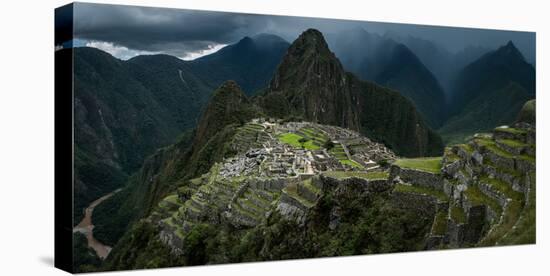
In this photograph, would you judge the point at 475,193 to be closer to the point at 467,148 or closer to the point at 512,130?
the point at 467,148

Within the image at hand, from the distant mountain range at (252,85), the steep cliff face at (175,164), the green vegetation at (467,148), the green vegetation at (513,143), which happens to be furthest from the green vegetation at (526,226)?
the steep cliff face at (175,164)

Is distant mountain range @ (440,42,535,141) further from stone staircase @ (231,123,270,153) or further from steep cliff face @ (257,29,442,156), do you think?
stone staircase @ (231,123,270,153)

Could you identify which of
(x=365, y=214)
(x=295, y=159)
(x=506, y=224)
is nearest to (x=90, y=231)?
(x=365, y=214)

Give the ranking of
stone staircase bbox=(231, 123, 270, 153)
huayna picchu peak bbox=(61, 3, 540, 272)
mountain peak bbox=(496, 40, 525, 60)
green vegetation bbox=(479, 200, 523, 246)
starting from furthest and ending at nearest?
stone staircase bbox=(231, 123, 270, 153) < mountain peak bbox=(496, 40, 525, 60) < huayna picchu peak bbox=(61, 3, 540, 272) < green vegetation bbox=(479, 200, 523, 246)

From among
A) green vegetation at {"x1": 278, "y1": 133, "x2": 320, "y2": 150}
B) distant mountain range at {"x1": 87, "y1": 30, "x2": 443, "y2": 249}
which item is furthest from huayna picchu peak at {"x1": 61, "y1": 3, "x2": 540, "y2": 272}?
green vegetation at {"x1": 278, "y1": 133, "x2": 320, "y2": 150}

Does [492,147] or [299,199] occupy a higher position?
[492,147]

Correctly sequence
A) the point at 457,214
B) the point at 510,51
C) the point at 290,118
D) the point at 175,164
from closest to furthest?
the point at 457,214 < the point at 510,51 < the point at 290,118 < the point at 175,164

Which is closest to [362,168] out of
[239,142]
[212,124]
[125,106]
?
[125,106]
